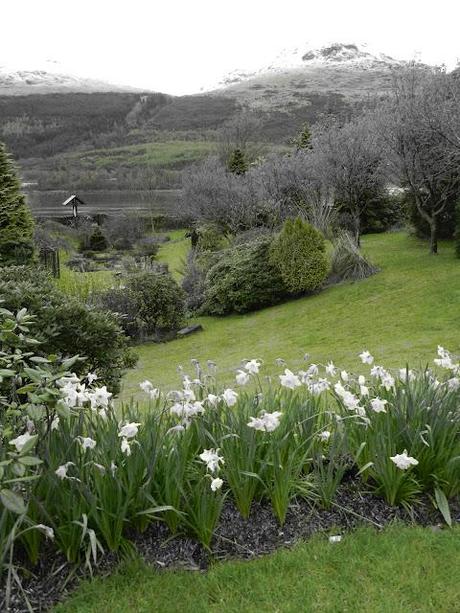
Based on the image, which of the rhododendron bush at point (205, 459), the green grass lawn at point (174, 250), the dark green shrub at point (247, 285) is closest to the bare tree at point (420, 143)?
the dark green shrub at point (247, 285)

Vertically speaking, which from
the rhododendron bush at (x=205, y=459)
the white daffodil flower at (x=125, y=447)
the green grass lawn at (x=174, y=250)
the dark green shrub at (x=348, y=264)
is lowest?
the green grass lawn at (x=174, y=250)

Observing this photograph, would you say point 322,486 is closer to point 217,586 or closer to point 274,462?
point 274,462

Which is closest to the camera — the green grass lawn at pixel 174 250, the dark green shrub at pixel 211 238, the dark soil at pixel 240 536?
the dark soil at pixel 240 536

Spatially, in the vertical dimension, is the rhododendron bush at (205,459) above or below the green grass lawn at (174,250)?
above

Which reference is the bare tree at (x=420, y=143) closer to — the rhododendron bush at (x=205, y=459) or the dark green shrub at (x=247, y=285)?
the dark green shrub at (x=247, y=285)

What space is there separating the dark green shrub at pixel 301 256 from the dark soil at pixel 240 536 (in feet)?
39.7

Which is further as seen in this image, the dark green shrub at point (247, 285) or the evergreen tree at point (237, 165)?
the evergreen tree at point (237, 165)

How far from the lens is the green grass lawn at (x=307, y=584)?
9.03ft

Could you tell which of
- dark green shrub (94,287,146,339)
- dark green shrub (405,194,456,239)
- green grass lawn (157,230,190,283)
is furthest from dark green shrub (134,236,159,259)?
dark green shrub (405,194,456,239)

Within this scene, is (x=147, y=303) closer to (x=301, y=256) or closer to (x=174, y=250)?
(x=301, y=256)

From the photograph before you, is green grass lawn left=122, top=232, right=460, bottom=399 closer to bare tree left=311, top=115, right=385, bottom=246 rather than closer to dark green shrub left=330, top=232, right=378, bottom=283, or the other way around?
dark green shrub left=330, top=232, right=378, bottom=283

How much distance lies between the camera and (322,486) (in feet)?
11.3

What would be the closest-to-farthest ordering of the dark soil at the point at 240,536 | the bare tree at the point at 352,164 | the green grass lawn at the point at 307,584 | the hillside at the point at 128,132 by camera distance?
1. the green grass lawn at the point at 307,584
2. the dark soil at the point at 240,536
3. the bare tree at the point at 352,164
4. the hillside at the point at 128,132

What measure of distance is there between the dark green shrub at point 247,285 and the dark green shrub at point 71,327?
29.8 ft
